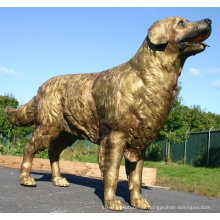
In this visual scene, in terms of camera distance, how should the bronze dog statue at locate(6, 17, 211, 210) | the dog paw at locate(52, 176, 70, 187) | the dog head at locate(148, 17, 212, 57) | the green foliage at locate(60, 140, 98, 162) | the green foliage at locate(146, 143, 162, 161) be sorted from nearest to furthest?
the dog head at locate(148, 17, 212, 57)
the bronze dog statue at locate(6, 17, 211, 210)
the dog paw at locate(52, 176, 70, 187)
the green foliage at locate(60, 140, 98, 162)
the green foliage at locate(146, 143, 162, 161)

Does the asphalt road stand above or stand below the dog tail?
below

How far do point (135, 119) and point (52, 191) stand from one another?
200cm

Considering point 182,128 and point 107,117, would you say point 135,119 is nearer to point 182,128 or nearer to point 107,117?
point 107,117

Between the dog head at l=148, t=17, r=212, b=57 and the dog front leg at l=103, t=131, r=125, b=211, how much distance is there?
132cm

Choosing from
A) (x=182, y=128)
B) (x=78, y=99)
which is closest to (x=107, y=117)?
(x=78, y=99)

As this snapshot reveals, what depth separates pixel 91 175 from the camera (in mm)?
8336

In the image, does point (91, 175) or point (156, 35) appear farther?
point (91, 175)

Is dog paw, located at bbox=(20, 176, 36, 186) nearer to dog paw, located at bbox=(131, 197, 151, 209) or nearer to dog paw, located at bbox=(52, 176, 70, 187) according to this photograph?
dog paw, located at bbox=(52, 176, 70, 187)

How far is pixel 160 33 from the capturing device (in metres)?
4.15

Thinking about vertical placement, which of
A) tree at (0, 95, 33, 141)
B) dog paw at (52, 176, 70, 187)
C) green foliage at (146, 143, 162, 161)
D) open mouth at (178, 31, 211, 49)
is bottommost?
green foliage at (146, 143, 162, 161)

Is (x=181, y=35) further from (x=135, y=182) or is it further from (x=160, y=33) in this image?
(x=135, y=182)

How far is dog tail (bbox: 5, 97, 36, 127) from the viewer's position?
5965 mm

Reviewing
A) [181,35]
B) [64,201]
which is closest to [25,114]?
[64,201]

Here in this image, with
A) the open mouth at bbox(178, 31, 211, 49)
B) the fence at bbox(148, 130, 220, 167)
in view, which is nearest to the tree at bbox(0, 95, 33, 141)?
the fence at bbox(148, 130, 220, 167)
